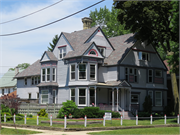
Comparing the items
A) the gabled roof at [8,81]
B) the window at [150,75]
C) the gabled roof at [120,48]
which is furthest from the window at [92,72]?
the gabled roof at [8,81]

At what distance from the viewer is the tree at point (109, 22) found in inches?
2637

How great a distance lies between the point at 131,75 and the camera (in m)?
41.5

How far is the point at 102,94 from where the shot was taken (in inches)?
1604

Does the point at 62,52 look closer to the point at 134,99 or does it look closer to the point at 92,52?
the point at 92,52

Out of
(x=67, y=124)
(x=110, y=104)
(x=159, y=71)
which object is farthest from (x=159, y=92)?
(x=67, y=124)

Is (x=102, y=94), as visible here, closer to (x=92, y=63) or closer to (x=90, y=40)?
(x=92, y=63)

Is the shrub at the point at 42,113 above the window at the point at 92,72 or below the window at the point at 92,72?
below

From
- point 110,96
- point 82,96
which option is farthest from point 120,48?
point 82,96

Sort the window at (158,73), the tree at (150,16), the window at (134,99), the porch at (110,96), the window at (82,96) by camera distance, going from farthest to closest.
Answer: the window at (158,73) → the window at (134,99) → the window at (82,96) → the porch at (110,96) → the tree at (150,16)

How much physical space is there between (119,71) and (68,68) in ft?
23.2

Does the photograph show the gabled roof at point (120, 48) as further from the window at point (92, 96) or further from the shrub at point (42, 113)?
the shrub at point (42, 113)

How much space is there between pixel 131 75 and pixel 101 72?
14.4 feet

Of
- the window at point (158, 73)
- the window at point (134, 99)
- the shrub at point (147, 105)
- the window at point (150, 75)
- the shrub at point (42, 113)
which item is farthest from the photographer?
the window at point (158, 73)

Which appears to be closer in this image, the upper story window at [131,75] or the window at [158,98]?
the upper story window at [131,75]
